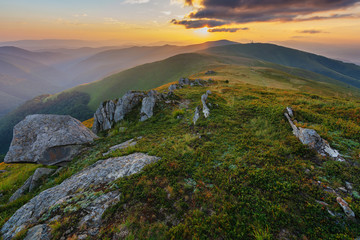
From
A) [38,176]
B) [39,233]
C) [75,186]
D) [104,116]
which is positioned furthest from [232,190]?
[104,116]

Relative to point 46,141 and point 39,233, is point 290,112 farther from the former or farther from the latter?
point 46,141

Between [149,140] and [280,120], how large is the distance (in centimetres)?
1216

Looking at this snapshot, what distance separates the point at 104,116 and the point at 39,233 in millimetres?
18806

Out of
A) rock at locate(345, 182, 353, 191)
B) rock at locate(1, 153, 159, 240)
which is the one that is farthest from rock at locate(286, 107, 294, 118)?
rock at locate(1, 153, 159, 240)

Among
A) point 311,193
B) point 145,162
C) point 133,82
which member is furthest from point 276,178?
A: point 133,82

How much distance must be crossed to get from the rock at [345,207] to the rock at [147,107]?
1692 centimetres

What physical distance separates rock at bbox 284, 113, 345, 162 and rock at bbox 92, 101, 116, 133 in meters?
21.9

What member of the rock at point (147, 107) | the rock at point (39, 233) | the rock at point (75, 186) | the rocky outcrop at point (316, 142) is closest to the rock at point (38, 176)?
the rock at point (75, 186)

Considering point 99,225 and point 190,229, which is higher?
point 190,229

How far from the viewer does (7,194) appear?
1204 cm

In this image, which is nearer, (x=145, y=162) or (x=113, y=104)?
(x=145, y=162)

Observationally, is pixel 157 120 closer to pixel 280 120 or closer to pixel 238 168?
pixel 238 168

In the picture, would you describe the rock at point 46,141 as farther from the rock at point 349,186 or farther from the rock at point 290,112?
the rock at point 290,112

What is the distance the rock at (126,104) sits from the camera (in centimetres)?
2071
